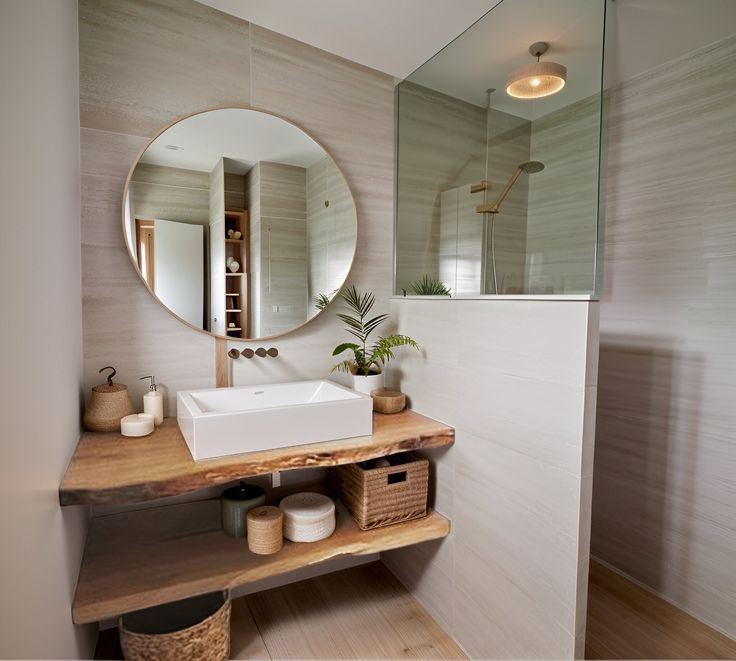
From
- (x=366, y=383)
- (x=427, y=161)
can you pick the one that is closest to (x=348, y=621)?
(x=366, y=383)

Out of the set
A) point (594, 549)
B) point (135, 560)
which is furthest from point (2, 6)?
point (594, 549)

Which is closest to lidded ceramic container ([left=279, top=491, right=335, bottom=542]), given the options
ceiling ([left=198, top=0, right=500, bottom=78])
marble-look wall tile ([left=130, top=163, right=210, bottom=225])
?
marble-look wall tile ([left=130, top=163, right=210, bottom=225])

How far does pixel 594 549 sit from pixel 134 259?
243 centimetres

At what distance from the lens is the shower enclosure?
134cm

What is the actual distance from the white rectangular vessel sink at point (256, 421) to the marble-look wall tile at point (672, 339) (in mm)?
1297

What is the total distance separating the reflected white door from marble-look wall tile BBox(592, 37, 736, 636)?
183 cm

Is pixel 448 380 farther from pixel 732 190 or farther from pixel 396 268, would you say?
pixel 732 190

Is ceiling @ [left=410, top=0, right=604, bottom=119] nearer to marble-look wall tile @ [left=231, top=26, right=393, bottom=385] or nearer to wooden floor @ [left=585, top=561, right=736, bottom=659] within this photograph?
marble-look wall tile @ [left=231, top=26, right=393, bottom=385]

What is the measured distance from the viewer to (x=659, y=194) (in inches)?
78.0

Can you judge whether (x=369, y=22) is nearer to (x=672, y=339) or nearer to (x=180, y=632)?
(x=672, y=339)

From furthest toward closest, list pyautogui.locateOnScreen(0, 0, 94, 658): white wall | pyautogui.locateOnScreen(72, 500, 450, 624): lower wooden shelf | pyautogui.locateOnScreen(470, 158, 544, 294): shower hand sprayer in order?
1. pyautogui.locateOnScreen(470, 158, 544, 294): shower hand sprayer
2. pyautogui.locateOnScreen(72, 500, 450, 624): lower wooden shelf
3. pyautogui.locateOnScreen(0, 0, 94, 658): white wall

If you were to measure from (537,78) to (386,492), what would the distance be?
4.94ft

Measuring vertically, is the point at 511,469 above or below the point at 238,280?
below

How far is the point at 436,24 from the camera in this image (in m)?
1.79
